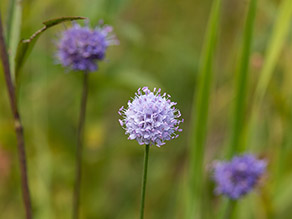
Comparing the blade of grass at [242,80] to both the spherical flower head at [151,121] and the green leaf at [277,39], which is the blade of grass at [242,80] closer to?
the green leaf at [277,39]

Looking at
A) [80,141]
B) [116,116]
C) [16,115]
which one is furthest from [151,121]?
[116,116]

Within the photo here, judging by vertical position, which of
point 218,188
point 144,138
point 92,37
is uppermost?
point 92,37

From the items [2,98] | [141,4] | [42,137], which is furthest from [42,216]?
[141,4]

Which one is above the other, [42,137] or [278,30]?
[278,30]

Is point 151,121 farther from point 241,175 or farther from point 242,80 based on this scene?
point 241,175

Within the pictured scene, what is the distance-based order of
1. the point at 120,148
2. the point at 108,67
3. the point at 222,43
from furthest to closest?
the point at 222,43
the point at 120,148
the point at 108,67

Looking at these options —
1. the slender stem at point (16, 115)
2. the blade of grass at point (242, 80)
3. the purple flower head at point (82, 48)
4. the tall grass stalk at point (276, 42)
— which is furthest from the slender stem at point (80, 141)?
A: the tall grass stalk at point (276, 42)

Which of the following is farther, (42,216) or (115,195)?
(115,195)

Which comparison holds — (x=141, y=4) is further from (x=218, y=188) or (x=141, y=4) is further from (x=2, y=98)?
(x=218, y=188)
